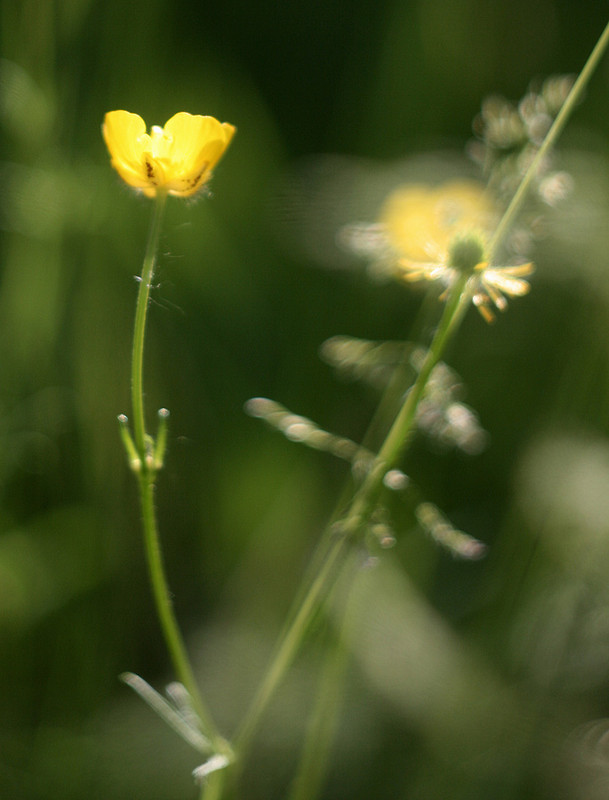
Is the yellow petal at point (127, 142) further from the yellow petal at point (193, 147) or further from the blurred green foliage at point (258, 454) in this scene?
the blurred green foliage at point (258, 454)

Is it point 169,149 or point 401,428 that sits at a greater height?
point 169,149

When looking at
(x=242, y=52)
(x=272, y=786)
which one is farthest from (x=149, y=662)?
(x=242, y=52)

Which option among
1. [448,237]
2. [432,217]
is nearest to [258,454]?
[432,217]

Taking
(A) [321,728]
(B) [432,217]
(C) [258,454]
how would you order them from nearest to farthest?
(A) [321,728], (B) [432,217], (C) [258,454]

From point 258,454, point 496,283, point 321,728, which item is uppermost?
point 496,283

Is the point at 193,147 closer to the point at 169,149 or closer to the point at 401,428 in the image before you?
the point at 169,149

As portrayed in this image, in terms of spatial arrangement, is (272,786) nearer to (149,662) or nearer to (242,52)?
(149,662)

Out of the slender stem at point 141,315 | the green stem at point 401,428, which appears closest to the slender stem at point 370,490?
the green stem at point 401,428

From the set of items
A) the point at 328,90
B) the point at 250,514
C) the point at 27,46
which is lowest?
the point at 250,514
